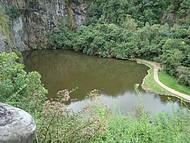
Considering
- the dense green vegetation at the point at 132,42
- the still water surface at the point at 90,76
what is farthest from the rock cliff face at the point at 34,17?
the still water surface at the point at 90,76

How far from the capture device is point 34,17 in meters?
62.8

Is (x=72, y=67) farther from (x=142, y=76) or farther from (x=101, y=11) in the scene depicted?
(x=101, y=11)

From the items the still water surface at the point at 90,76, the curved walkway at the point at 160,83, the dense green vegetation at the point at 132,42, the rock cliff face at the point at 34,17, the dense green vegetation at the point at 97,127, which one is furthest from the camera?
the rock cliff face at the point at 34,17

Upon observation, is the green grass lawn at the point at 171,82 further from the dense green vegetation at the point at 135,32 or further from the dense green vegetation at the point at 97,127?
the dense green vegetation at the point at 97,127

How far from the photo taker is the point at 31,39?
62000 millimetres

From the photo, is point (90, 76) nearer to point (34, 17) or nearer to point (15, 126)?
point (34, 17)

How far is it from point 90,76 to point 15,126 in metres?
40.5

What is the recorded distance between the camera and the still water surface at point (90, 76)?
120 ft

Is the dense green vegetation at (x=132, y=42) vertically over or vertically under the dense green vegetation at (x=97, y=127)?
under

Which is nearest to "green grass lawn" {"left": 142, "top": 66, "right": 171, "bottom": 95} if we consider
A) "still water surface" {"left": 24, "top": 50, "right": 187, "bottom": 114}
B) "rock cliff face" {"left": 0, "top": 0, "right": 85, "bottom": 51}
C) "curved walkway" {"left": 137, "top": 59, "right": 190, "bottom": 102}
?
"curved walkway" {"left": 137, "top": 59, "right": 190, "bottom": 102}

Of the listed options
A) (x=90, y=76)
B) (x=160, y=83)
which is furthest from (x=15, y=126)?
(x=90, y=76)

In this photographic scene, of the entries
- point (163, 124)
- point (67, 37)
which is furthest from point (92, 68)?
point (163, 124)

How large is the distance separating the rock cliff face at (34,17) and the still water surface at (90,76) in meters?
3.50

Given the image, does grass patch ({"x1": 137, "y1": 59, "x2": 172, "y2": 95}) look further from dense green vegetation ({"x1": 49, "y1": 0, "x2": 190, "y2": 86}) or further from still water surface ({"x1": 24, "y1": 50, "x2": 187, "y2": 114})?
dense green vegetation ({"x1": 49, "y1": 0, "x2": 190, "y2": 86})
